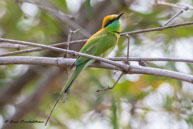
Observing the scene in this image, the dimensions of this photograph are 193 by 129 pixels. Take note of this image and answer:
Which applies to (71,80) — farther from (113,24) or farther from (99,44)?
(113,24)

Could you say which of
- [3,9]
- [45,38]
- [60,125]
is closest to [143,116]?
[60,125]

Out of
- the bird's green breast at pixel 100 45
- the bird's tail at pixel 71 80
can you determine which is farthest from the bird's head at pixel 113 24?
the bird's tail at pixel 71 80

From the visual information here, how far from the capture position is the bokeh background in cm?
354

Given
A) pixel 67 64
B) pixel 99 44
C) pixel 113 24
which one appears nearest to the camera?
pixel 67 64

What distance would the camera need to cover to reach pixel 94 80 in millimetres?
3510

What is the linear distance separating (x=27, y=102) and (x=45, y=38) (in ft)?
2.92

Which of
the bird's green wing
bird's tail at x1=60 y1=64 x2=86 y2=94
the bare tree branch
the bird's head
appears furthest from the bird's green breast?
Result: the bare tree branch

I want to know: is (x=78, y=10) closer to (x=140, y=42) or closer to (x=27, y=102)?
(x=140, y=42)

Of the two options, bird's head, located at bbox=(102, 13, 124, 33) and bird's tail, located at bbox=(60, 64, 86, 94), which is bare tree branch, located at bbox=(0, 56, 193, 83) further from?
bird's head, located at bbox=(102, 13, 124, 33)

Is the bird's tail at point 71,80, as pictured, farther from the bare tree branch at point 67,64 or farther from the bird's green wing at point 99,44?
the bird's green wing at point 99,44

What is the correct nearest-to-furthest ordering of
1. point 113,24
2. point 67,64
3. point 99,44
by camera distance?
point 67,64 < point 99,44 < point 113,24

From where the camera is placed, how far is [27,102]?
372 cm

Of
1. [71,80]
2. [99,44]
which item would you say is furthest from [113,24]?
[71,80]

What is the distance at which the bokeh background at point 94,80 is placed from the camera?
3535mm
